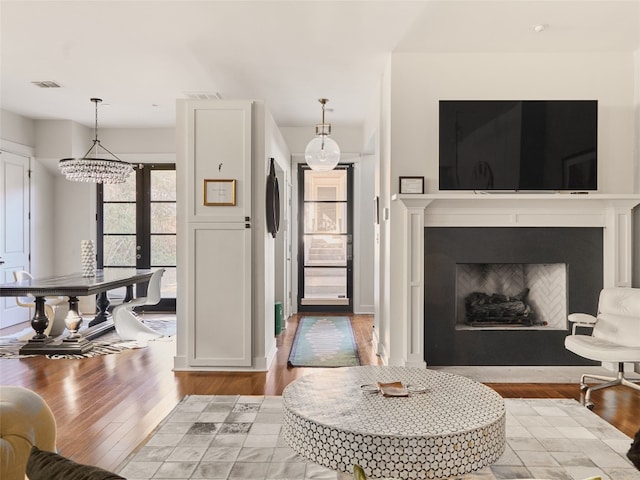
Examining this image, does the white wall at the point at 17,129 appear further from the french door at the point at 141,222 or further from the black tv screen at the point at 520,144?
the black tv screen at the point at 520,144

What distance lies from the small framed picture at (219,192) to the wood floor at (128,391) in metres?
1.49

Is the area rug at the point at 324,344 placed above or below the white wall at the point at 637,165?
below

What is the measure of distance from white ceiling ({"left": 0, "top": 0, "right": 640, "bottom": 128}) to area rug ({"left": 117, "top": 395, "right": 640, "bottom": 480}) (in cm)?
273

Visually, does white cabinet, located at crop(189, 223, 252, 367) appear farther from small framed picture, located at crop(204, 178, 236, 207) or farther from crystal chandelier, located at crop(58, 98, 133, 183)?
crystal chandelier, located at crop(58, 98, 133, 183)

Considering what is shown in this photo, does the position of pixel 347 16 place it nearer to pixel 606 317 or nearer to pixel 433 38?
pixel 433 38

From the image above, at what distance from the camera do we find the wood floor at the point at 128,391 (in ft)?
9.55

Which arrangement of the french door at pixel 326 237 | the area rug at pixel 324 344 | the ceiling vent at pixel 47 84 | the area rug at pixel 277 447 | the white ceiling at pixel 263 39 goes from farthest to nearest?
the french door at pixel 326 237 → the ceiling vent at pixel 47 84 → the area rug at pixel 324 344 → the white ceiling at pixel 263 39 → the area rug at pixel 277 447

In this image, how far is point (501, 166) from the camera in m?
4.12

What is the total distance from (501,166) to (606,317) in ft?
4.71

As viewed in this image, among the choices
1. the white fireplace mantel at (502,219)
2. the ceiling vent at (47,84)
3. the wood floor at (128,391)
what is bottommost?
the wood floor at (128,391)

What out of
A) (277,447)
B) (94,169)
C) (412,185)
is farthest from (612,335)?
(94,169)

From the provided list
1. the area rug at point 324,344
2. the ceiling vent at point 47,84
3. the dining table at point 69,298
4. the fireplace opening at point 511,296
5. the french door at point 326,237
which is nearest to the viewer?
the fireplace opening at point 511,296

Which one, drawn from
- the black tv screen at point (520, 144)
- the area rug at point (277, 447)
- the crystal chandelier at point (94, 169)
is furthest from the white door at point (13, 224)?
the black tv screen at point (520, 144)

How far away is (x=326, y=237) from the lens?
296 inches
